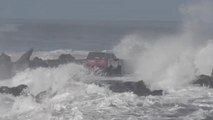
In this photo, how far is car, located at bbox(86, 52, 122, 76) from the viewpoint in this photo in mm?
43812

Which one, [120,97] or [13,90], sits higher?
[13,90]

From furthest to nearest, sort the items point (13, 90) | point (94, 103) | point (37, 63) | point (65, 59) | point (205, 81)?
point (65, 59)
point (37, 63)
point (205, 81)
point (13, 90)
point (94, 103)

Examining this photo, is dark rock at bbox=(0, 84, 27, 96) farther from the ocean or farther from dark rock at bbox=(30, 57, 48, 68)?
dark rock at bbox=(30, 57, 48, 68)

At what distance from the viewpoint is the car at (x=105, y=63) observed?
43.8 metres

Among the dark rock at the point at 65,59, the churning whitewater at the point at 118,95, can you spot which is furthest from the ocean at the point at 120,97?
the dark rock at the point at 65,59

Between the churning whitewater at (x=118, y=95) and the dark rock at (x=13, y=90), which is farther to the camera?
the dark rock at (x=13, y=90)

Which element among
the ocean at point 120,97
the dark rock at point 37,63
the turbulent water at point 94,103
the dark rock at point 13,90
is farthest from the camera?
the dark rock at point 37,63

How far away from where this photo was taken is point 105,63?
146 feet

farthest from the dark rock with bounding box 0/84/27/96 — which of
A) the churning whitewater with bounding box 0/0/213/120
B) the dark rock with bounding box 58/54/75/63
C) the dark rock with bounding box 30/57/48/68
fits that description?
the dark rock with bounding box 58/54/75/63

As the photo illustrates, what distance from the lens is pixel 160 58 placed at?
47812mm

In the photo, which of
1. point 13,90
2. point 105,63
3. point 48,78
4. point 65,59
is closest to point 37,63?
point 65,59

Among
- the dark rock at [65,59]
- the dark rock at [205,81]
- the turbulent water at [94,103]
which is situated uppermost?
the dark rock at [65,59]

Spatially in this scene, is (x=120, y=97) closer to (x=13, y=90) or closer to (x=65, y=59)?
(x=13, y=90)

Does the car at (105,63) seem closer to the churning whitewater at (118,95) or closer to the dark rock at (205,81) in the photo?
the churning whitewater at (118,95)
